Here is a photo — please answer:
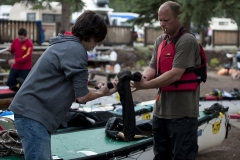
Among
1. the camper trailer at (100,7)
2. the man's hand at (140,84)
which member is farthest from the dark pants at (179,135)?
the camper trailer at (100,7)

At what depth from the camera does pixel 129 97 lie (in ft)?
13.0

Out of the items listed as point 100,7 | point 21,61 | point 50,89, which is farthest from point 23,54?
point 100,7

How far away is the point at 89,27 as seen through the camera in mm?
3227

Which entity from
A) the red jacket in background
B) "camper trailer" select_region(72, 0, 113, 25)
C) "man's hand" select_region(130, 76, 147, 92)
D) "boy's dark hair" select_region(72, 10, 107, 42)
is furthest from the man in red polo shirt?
"camper trailer" select_region(72, 0, 113, 25)

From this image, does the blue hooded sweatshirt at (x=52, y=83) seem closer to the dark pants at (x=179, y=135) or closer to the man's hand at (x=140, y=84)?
the man's hand at (x=140, y=84)

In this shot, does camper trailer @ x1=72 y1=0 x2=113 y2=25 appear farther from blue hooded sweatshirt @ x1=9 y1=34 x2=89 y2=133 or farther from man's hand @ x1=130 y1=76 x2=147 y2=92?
blue hooded sweatshirt @ x1=9 y1=34 x2=89 y2=133

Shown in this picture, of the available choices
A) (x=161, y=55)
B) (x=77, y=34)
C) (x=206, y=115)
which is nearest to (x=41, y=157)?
(x=77, y=34)

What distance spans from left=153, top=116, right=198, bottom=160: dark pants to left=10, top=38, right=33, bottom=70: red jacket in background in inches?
268

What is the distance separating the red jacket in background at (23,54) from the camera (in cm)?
1062

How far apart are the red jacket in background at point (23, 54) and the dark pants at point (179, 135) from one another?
680cm

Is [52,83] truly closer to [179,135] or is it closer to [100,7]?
[179,135]

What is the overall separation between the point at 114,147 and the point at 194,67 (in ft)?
4.98

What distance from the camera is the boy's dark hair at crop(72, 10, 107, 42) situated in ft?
10.6

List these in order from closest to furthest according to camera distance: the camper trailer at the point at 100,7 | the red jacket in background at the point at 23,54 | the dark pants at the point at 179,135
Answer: the dark pants at the point at 179,135 → the red jacket in background at the point at 23,54 → the camper trailer at the point at 100,7
